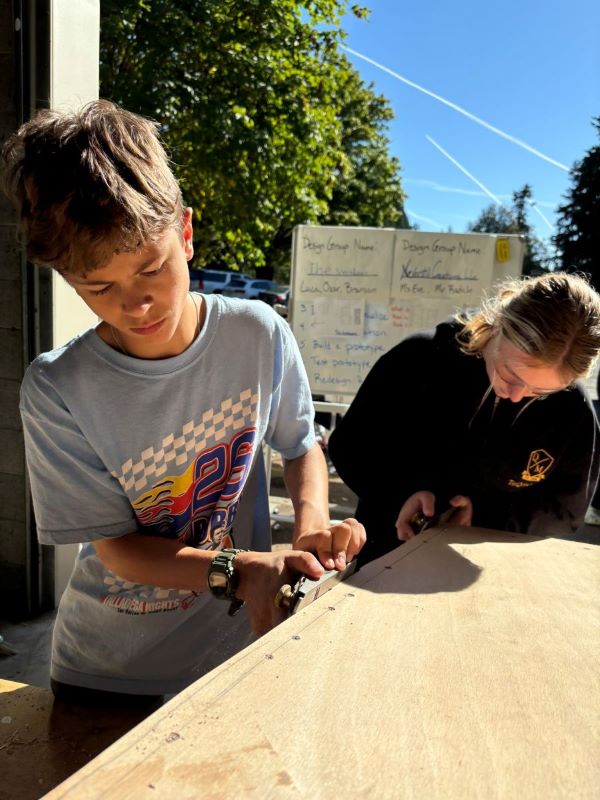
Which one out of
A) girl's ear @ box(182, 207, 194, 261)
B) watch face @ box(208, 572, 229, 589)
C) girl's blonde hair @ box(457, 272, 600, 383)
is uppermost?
girl's ear @ box(182, 207, 194, 261)

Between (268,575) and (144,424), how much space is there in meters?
0.36

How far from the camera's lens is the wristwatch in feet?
3.60

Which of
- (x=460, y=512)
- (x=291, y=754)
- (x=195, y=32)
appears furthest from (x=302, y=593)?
(x=195, y=32)

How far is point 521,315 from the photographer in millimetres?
1778

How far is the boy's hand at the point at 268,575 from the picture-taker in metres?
1.09

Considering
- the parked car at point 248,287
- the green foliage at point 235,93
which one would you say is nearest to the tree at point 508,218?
the parked car at point 248,287

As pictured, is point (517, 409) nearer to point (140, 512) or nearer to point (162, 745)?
point (140, 512)

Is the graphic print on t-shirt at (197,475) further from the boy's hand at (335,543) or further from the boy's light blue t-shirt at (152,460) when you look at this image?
the boy's hand at (335,543)

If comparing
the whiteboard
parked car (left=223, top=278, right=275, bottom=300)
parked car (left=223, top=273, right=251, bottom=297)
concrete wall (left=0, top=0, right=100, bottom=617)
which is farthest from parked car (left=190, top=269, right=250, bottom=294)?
concrete wall (left=0, top=0, right=100, bottom=617)

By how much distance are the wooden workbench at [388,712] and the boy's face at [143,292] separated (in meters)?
0.54

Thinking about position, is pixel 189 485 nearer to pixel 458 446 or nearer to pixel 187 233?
pixel 187 233

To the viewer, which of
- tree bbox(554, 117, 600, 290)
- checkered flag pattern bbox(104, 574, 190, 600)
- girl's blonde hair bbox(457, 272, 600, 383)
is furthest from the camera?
tree bbox(554, 117, 600, 290)

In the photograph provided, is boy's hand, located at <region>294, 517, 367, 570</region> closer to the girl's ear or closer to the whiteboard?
the girl's ear

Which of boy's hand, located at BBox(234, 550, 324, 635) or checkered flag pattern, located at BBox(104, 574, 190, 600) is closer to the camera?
boy's hand, located at BBox(234, 550, 324, 635)
